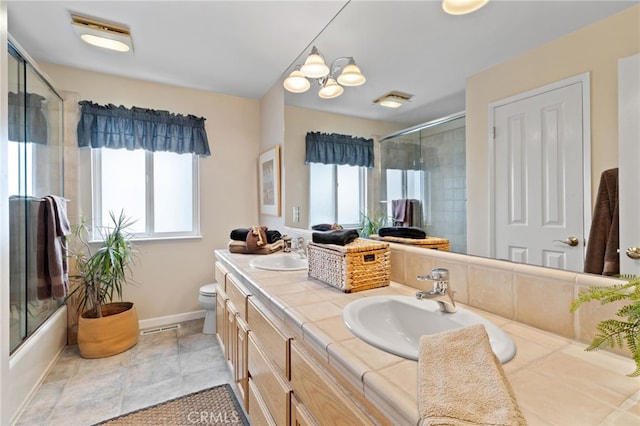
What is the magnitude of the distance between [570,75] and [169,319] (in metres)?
3.32

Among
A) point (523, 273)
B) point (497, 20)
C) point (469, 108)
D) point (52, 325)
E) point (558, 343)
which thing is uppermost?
point (497, 20)

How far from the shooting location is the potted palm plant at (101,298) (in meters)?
2.24

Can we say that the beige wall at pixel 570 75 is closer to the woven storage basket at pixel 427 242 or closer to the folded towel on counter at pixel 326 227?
the woven storage basket at pixel 427 242

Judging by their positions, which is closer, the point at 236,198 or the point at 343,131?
the point at 343,131

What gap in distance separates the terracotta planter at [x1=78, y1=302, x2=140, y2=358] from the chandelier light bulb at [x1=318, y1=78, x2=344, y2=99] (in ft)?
7.48

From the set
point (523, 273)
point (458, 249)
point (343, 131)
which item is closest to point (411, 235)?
point (458, 249)

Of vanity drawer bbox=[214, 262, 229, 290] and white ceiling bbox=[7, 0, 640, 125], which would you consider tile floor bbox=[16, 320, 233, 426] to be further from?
white ceiling bbox=[7, 0, 640, 125]

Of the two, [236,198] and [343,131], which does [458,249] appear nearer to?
[343,131]

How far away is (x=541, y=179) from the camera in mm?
854

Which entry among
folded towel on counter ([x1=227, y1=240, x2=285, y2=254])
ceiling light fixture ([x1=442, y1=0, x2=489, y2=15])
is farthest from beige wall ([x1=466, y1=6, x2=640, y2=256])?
folded towel on counter ([x1=227, y1=240, x2=285, y2=254])

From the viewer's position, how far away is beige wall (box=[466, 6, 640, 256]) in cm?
72

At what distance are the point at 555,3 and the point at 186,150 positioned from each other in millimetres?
2836

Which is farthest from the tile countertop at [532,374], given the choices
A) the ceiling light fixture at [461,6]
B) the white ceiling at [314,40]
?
the ceiling light fixture at [461,6]

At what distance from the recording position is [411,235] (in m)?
1.33
